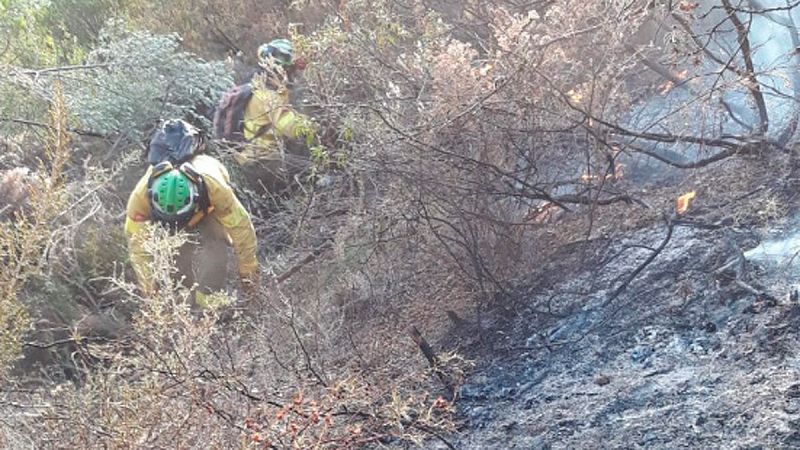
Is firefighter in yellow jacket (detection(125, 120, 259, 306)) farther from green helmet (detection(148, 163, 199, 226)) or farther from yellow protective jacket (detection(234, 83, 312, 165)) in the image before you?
yellow protective jacket (detection(234, 83, 312, 165))

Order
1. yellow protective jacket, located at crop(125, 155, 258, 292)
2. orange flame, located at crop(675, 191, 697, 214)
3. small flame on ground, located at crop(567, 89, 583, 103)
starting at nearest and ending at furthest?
small flame on ground, located at crop(567, 89, 583, 103)
orange flame, located at crop(675, 191, 697, 214)
yellow protective jacket, located at crop(125, 155, 258, 292)

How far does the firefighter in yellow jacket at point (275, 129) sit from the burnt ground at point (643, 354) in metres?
1.72


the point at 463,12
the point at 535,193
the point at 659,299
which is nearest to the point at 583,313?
the point at 659,299

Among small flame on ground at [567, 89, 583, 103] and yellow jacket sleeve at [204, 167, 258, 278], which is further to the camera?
yellow jacket sleeve at [204, 167, 258, 278]

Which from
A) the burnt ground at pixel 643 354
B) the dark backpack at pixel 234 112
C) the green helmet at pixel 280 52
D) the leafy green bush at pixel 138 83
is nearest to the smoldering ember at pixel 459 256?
the burnt ground at pixel 643 354

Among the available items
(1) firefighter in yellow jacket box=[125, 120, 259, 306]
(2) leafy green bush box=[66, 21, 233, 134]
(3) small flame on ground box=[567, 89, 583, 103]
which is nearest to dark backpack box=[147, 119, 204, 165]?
(1) firefighter in yellow jacket box=[125, 120, 259, 306]

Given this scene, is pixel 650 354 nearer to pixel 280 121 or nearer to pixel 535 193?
A: pixel 535 193

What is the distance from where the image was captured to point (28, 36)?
766 cm

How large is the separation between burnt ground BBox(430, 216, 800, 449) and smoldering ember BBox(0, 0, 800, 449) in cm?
1

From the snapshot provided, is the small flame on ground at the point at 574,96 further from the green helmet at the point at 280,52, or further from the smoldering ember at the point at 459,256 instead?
the green helmet at the point at 280,52

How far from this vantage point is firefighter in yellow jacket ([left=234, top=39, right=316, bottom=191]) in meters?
5.41

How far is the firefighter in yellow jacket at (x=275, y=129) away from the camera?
17.7 ft

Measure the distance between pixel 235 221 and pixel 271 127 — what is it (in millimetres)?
857

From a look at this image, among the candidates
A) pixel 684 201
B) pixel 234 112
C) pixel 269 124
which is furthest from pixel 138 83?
pixel 684 201
